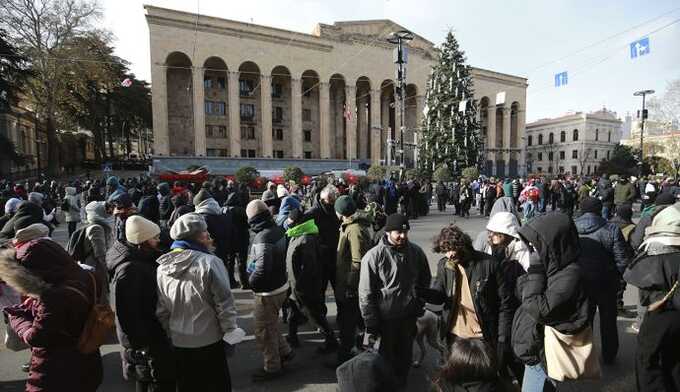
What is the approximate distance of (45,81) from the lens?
30328mm

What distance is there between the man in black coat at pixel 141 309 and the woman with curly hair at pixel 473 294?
2303 millimetres

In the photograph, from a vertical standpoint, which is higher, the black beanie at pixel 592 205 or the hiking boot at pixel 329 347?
the black beanie at pixel 592 205

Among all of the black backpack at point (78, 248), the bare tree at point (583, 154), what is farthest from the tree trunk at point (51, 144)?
the bare tree at point (583, 154)

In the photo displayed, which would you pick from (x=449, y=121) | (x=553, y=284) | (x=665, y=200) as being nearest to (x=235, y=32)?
(x=449, y=121)

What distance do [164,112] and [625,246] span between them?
1592 inches

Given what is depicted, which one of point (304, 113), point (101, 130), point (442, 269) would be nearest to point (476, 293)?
point (442, 269)

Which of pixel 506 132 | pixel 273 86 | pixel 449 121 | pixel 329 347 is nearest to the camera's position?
pixel 329 347

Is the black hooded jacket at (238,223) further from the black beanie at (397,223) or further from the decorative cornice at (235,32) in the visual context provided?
the decorative cornice at (235,32)

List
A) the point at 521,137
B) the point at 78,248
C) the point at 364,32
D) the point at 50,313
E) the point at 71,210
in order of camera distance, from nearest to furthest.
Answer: the point at 50,313, the point at 78,248, the point at 71,210, the point at 364,32, the point at 521,137

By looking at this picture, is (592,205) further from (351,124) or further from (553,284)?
(351,124)

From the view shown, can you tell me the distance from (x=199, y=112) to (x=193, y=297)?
39.8 metres

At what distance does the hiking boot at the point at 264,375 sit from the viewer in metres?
3.80

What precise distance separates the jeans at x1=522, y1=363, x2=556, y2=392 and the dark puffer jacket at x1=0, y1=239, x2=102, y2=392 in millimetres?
3105

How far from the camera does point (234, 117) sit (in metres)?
40.9
